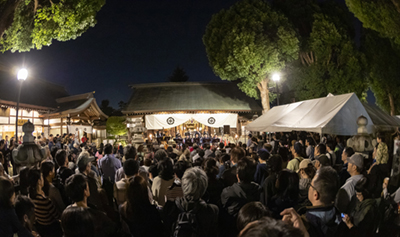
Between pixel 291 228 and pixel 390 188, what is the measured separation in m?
4.09

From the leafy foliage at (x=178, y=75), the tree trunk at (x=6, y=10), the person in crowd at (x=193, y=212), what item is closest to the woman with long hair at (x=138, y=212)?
the person in crowd at (x=193, y=212)

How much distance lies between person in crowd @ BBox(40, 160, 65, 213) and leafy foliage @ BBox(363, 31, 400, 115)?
25.8 metres

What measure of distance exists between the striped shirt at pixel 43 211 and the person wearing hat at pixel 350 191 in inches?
136

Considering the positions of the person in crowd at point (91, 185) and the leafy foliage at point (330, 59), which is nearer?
the person in crowd at point (91, 185)

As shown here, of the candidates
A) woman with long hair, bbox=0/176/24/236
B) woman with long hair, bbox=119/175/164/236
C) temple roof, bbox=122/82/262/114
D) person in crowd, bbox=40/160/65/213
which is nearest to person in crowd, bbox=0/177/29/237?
woman with long hair, bbox=0/176/24/236

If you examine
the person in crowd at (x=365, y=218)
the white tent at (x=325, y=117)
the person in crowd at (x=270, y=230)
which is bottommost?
the person in crowd at (x=365, y=218)

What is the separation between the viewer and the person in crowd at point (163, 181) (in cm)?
380

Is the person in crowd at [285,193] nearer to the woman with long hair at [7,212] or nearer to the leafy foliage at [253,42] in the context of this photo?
the woman with long hair at [7,212]

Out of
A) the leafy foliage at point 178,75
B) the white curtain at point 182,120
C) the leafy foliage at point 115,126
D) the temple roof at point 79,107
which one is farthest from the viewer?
the leafy foliage at point 178,75

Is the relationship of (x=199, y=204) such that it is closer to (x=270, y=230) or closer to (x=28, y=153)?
(x=270, y=230)

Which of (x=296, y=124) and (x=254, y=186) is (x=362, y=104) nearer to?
(x=296, y=124)

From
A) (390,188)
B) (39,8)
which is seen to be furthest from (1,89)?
(390,188)

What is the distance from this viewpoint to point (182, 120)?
86.3 ft

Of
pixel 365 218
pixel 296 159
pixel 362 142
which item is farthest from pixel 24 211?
pixel 362 142
